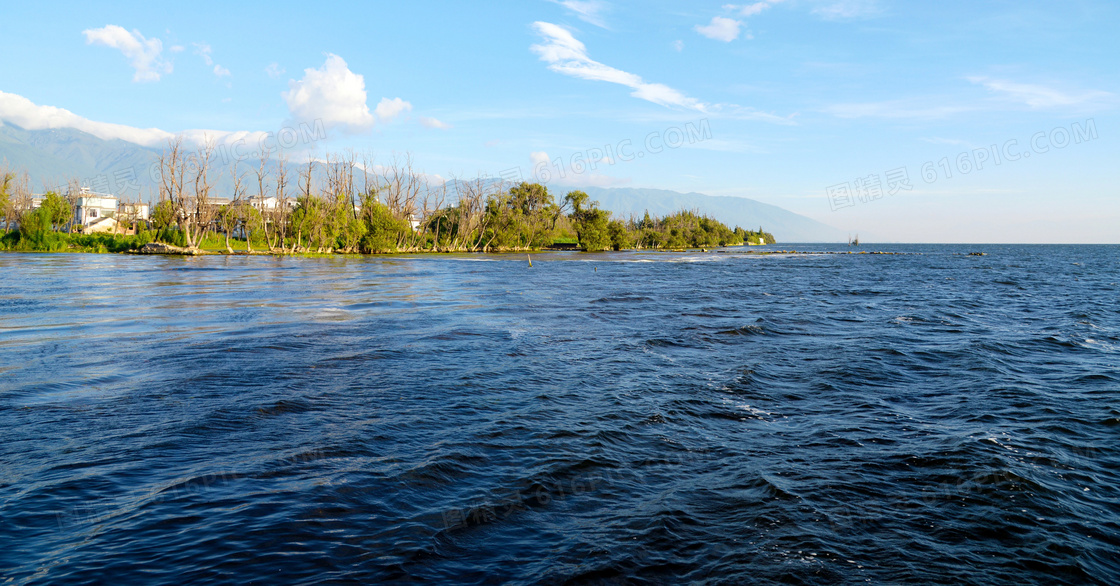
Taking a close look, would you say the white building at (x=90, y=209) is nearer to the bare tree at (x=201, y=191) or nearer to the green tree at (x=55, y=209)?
the green tree at (x=55, y=209)

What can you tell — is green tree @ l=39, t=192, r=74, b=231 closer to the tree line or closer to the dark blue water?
the tree line

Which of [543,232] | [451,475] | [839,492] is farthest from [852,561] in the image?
[543,232]

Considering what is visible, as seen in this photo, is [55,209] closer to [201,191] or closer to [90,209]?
[201,191]

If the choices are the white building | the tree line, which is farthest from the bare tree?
the white building

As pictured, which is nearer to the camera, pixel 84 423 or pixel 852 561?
pixel 852 561

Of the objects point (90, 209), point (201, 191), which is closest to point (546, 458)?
point (201, 191)

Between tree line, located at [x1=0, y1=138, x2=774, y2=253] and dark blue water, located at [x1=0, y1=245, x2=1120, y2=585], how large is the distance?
69.4m

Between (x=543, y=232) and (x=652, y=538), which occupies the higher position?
(x=543, y=232)

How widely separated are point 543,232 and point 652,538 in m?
140

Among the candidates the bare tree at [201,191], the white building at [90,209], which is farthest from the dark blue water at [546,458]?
the white building at [90,209]

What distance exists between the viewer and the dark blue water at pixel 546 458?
6.22 metres

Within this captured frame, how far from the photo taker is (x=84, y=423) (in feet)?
32.5

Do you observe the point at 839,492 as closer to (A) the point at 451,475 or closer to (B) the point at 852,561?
(B) the point at 852,561

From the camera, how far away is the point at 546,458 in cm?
896
